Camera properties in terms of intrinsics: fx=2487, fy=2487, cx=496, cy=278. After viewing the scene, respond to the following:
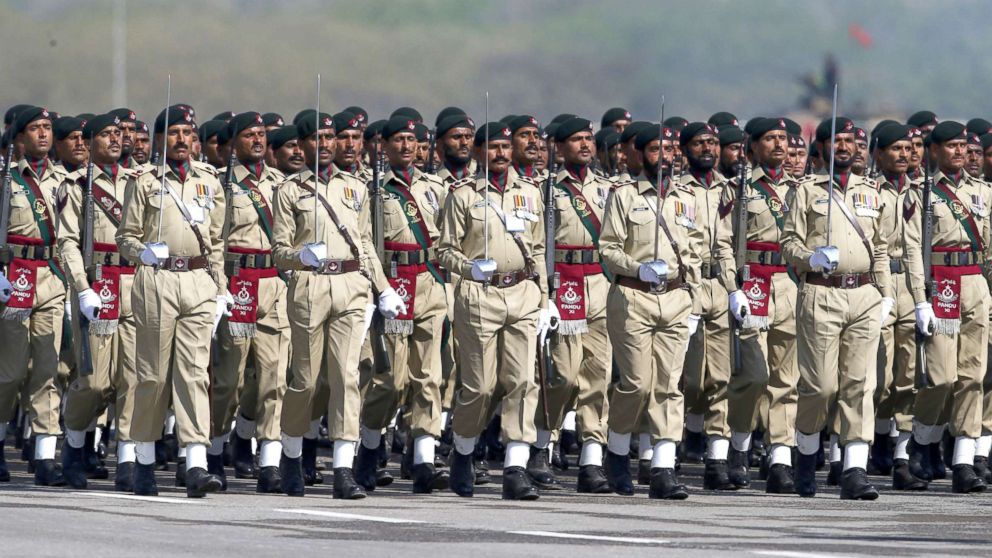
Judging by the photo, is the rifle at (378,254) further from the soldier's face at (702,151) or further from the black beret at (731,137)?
the black beret at (731,137)

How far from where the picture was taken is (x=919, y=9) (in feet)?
292

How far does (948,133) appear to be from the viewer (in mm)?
17719

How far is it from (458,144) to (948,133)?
3.52m

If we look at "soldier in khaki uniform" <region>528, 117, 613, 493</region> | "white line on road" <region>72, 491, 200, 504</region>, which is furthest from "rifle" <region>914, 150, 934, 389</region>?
"white line on road" <region>72, 491, 200, 504</region>

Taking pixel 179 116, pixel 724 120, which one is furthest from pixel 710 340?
pixel 179 116

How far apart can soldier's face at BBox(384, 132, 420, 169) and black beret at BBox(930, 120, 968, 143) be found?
3732 mm

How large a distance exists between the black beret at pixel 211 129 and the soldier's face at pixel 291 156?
258 centimetres

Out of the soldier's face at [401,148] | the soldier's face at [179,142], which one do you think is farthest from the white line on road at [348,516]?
the soldier's face at [401,148]

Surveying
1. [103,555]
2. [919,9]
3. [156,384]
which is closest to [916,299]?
[156,384]

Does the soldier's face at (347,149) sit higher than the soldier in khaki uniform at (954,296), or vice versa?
the soldier's face at (347,149)

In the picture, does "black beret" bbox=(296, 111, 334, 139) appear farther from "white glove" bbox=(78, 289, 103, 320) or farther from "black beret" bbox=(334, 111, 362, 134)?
"white glove" bbox=(78, 289, 103, 320)

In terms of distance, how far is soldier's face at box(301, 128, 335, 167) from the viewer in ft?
52.3

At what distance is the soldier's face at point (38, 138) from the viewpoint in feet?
55.7

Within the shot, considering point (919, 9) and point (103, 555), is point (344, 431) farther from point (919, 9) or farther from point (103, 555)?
point (919, 9)
